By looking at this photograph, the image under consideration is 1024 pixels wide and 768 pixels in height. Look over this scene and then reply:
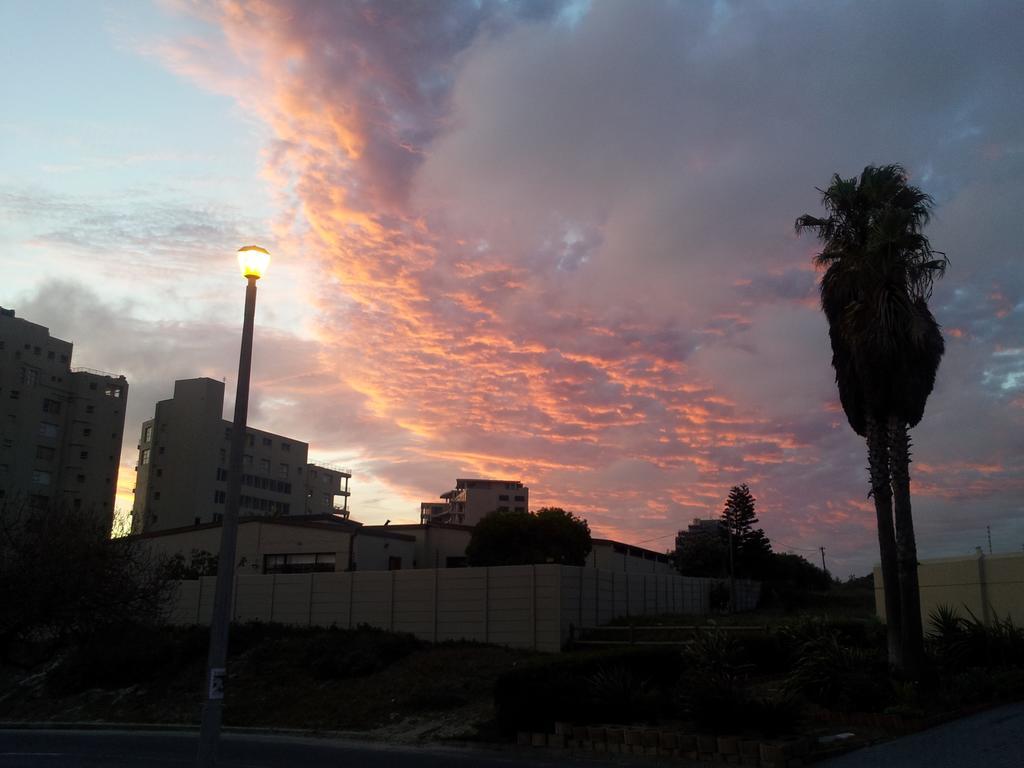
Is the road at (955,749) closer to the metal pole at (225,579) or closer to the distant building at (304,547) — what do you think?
the metal pole at (225,579)

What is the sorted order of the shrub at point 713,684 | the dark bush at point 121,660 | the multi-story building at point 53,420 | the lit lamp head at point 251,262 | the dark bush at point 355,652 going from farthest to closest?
1. the multi-story building at point 53,420
2. the dark bush at point 121,660
3. the dark bush at point 355,652
4. the shrub at point 713,684
5. the lit lamp head at point 251,262

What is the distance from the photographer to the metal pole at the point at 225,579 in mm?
9719

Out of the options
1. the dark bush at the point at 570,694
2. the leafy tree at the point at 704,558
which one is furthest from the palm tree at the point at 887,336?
the leafy tree at the point at 704,558

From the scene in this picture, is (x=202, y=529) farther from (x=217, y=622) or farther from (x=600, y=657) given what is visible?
(x=217, y=622)

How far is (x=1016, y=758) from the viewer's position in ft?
41.5

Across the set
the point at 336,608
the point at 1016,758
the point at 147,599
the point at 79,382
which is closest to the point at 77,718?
the point at 147,599

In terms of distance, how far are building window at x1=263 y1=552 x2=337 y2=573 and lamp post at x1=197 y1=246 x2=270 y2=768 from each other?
127ft

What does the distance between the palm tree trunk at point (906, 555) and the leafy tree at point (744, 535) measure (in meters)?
69.7

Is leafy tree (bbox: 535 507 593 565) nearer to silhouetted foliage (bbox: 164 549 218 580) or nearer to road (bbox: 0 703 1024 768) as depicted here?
silhouetted foliage (bbox: 164 549 218 580)

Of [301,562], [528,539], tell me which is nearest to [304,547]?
[301,562]

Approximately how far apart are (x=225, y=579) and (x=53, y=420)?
311 ft

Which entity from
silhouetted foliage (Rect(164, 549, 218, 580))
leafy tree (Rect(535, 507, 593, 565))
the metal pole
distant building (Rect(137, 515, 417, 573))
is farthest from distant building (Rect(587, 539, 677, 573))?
the metal pole

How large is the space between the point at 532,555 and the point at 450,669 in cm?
3835

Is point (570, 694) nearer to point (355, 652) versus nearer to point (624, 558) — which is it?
point (355, 652)
